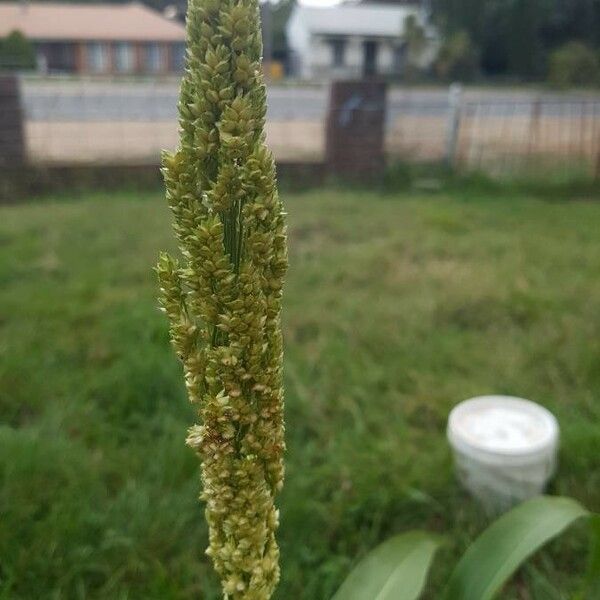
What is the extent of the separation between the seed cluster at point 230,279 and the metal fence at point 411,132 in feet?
24.5

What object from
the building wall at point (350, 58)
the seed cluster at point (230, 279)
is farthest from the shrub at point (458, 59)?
the seed cluster at point (230, 279)

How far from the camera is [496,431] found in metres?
2.74

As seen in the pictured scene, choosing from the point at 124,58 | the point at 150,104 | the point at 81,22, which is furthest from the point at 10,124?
the point at 81,22

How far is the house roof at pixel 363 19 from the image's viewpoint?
24.1 metres

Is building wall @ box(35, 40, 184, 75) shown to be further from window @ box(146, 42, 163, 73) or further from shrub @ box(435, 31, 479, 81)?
shrub @ box(435, 31, 479, 81)

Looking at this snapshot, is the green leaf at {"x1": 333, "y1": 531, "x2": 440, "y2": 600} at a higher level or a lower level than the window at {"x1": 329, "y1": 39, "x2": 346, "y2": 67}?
lower

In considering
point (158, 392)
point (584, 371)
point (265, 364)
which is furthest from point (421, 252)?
point (265, 364)

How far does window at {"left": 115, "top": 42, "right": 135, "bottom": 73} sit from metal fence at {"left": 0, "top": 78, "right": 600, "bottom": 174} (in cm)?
181

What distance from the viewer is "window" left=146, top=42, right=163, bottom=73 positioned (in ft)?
33.6

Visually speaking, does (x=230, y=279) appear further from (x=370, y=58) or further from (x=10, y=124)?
(x=370, y=58)

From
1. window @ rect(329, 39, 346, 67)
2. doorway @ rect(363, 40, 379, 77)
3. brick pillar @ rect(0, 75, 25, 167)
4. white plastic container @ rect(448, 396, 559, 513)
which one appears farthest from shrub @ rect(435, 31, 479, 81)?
white plastic container @ rect(448, 396, 559, 513)

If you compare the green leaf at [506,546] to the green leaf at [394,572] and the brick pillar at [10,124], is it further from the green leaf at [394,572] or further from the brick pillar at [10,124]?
the brick pillar at [10,124]

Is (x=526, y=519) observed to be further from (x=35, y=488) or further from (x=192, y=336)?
(x=35, y=488)

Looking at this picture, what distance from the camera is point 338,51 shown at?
25.6 metres
